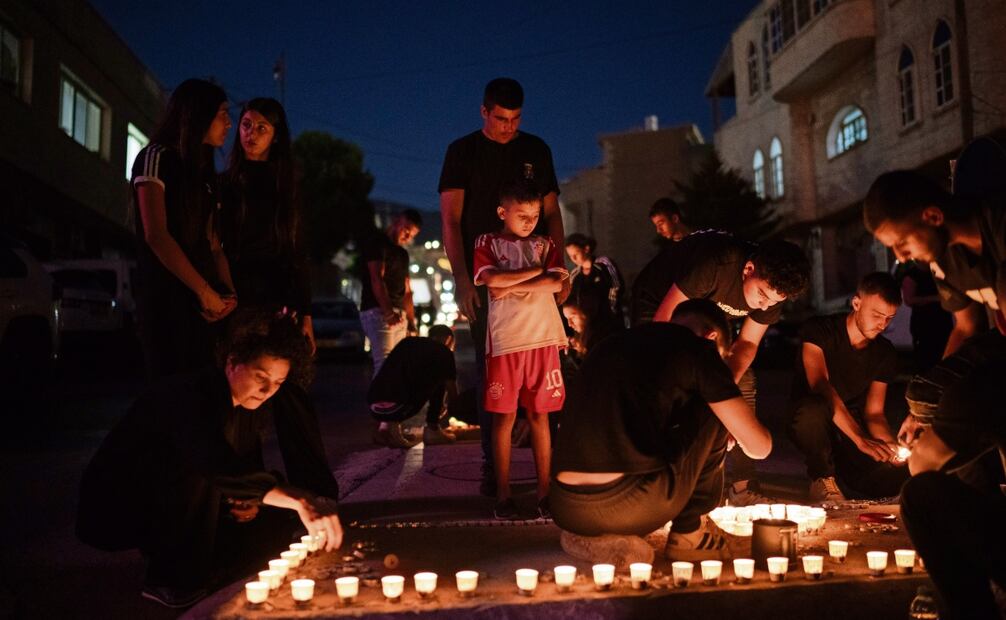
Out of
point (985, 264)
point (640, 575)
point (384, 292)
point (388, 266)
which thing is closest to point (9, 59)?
point (388, 266)

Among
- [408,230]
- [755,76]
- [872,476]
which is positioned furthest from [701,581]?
[755,76]

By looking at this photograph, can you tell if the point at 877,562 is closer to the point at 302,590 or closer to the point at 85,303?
the point at 302,590

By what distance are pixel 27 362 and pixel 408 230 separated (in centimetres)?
425

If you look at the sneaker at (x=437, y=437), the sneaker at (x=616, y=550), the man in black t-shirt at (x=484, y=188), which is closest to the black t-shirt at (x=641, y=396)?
the sneaker at (x=616, y=550)

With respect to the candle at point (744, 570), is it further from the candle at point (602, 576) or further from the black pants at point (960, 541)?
the black pants at point (960, 541)

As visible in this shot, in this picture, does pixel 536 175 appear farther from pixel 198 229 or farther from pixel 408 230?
Answer: pixel 408 230

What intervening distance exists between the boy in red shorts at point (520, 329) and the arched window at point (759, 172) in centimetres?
2592

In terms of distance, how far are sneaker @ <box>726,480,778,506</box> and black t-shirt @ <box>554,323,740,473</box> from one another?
1419 millimetres

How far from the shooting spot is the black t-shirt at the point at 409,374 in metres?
6.51

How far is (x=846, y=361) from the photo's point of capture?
15.4 feet

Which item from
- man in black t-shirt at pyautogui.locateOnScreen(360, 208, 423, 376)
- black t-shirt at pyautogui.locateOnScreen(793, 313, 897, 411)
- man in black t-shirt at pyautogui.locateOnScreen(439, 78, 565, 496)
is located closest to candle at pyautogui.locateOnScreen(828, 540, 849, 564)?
black t-shirt at pyautogui.locateOnScreen(793, 313, 897, 411)

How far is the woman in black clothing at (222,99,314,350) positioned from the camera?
393cm

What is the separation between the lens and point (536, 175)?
4711 mm

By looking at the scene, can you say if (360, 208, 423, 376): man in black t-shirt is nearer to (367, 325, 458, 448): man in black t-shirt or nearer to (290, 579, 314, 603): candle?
(367, 325, 458, 448): man in black t-shirt
